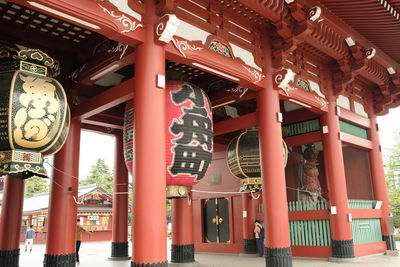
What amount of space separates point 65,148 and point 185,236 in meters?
4.14

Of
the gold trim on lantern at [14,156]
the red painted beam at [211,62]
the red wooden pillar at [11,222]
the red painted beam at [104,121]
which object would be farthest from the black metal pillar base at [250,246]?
the gold trim on lantern at [14,156]

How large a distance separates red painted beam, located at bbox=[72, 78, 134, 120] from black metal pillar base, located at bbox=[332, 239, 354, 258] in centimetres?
647

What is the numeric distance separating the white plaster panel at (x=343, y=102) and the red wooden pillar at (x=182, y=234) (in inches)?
209

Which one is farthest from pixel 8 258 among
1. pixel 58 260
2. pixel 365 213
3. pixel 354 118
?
pixel 354 118

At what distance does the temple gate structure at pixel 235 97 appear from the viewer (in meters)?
5.11

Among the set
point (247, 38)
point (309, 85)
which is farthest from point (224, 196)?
point (247, 38)

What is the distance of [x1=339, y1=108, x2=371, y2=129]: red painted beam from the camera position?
10.2m

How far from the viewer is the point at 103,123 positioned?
8.91 m

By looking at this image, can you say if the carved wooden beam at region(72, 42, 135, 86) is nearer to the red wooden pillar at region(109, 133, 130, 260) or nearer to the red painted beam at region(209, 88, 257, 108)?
the red painted beam at region(209, 88, 257, 108)

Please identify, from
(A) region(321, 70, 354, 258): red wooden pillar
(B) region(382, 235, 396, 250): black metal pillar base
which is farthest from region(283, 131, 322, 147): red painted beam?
(B) region(382, 235, 396, 250): black metal pillar base

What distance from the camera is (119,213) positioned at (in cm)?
1073

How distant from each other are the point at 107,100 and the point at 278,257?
441 centimetres

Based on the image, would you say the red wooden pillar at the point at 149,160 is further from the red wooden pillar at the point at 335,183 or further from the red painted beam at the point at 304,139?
the red painted beam at the point at 304,139

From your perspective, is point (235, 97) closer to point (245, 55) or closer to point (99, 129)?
point (245, 55)
